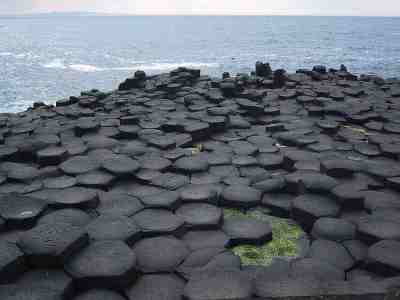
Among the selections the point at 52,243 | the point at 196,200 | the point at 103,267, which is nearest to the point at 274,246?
the point at 196,200

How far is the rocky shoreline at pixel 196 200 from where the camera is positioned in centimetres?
237

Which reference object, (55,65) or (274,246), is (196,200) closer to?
(274,246)

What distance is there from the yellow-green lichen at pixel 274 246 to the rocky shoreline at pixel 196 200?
0.20ft

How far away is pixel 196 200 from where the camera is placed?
3.40 meters

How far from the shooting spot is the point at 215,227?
3.08m

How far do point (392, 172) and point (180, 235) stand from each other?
2159 mm

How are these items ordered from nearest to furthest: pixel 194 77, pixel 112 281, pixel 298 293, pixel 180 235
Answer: pixel 298 293
pixel 112 281
pixel 180 235
pixel 194 77

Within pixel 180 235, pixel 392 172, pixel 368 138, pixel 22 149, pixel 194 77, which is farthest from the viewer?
pixel 194 77

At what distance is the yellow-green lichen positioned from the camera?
9.27 ft

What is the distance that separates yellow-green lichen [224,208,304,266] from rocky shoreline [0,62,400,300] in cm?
6

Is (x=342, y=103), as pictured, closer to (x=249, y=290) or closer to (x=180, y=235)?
(x=180, y=235)

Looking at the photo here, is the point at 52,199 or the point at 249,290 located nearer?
the point at 249,290

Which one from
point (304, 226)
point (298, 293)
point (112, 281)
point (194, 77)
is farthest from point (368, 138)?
point (194, 77)

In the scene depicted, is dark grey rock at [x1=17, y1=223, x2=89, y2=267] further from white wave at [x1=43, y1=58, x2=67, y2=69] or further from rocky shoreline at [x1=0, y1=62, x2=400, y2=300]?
white wave at [x1=43, y1=58, x2=67, y2=69]
